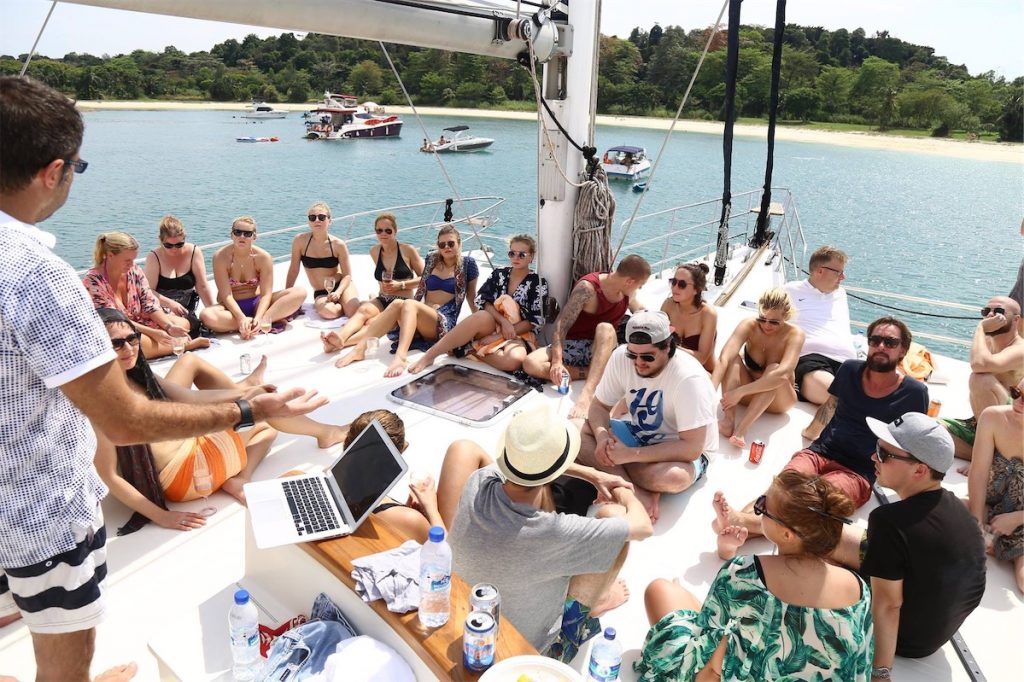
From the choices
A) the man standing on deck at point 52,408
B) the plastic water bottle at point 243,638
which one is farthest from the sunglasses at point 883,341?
the plastic water bottle at point 243,638

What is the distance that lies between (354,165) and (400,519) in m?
31.5

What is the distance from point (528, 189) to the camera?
25.6m

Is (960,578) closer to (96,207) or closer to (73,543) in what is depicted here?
(73,543)

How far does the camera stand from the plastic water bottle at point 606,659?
1.46 meters

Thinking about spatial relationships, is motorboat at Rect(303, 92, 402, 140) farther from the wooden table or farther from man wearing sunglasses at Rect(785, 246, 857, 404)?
the wooden table

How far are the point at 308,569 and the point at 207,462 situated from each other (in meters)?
1.01

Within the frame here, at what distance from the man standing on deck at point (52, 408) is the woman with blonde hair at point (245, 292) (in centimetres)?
279

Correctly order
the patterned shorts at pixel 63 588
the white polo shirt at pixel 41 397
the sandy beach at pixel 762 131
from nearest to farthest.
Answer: the white polo shirt at pixel 41 397 → the patterned shorts at pixel 63 588 → the sandy beach at pixel 762 131

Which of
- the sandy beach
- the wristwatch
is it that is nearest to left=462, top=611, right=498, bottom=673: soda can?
the wristwatch

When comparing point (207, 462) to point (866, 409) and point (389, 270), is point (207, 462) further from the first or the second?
point (866, 409)

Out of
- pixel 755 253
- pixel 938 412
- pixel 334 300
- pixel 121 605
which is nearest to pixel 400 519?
pixel 121 605

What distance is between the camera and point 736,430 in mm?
3131

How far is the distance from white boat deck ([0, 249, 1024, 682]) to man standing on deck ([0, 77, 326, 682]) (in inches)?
11.2

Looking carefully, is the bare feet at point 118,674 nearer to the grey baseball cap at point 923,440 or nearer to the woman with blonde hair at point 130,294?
the woman with blonde hair at point 130,294
